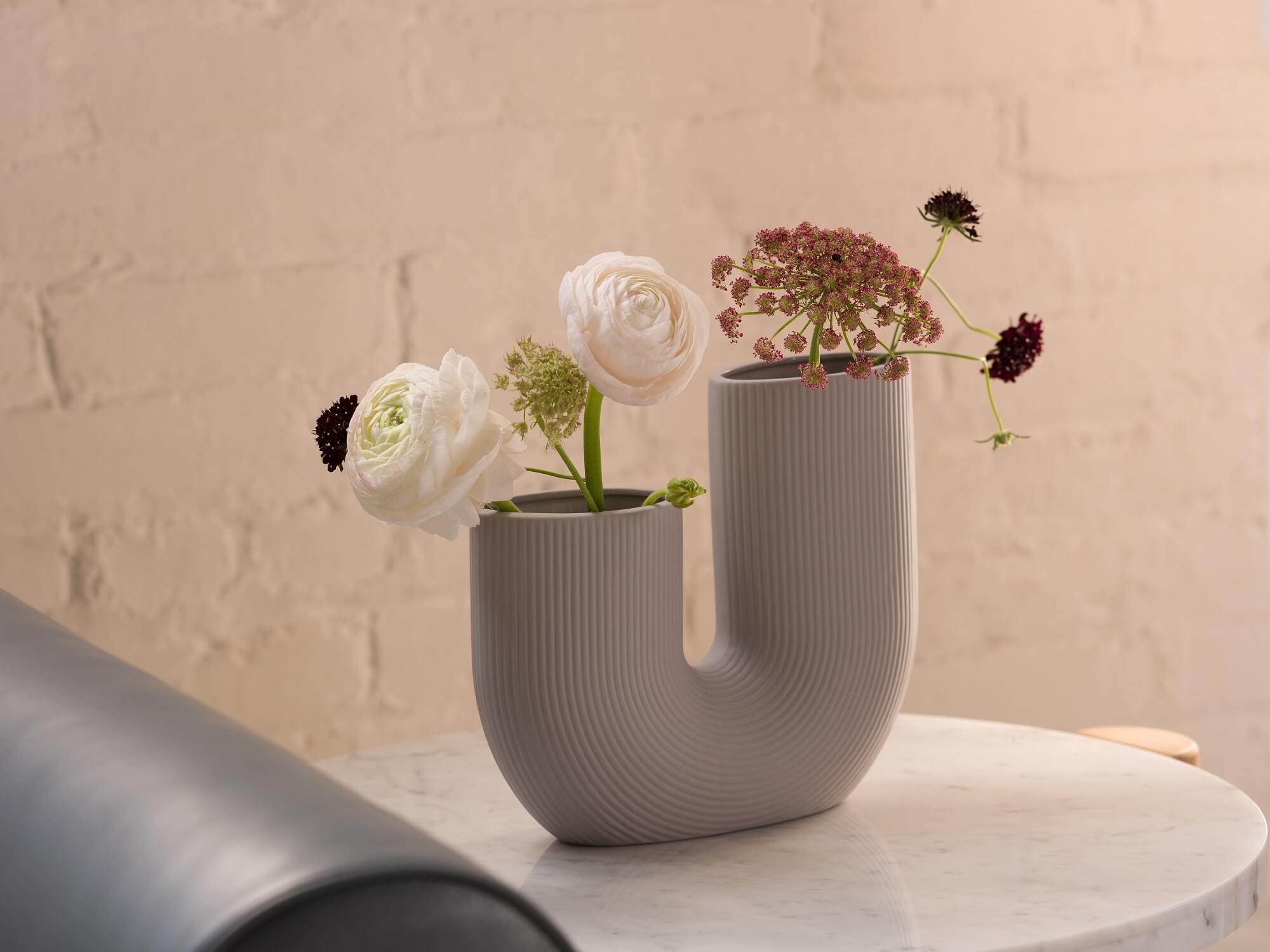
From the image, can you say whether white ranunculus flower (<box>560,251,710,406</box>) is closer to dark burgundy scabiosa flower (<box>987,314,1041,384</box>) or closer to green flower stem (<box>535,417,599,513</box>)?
green flower stem (<box>535,417,599,513</box>)

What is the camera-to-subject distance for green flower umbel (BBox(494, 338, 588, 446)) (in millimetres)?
795

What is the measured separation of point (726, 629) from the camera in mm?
907

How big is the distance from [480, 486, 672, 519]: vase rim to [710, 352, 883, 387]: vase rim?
3.5 inches

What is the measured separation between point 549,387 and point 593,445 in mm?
48

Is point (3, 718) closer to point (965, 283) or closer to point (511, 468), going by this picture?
point (511, 468)

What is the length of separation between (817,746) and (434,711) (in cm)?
67

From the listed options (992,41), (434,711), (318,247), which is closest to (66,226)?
(318,247)

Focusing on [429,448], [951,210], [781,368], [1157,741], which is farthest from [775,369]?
[1157,741]

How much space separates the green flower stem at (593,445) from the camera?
2.67ft

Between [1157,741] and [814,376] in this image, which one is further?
[1157,741]

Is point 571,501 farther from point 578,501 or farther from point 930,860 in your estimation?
point 930,860

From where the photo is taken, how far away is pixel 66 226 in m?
1.30

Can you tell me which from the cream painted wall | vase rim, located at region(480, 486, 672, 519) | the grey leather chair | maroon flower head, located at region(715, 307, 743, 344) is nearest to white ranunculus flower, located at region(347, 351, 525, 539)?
vase rim, located at region(480, 486, 672, 519)

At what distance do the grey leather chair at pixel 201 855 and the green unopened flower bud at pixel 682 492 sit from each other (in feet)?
1.23
